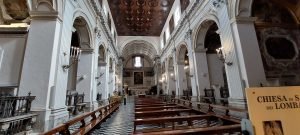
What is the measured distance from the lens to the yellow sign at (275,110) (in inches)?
43.3

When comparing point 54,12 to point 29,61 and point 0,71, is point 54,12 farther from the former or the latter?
point 0,71

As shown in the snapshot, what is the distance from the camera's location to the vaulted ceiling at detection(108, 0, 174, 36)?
13719 millimetres

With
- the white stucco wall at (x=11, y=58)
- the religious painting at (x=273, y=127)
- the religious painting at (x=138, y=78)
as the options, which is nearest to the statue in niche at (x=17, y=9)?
the white stucco wall at (x=11, y=58)

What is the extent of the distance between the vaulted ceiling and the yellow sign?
534 inches

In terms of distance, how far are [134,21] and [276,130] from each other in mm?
16908

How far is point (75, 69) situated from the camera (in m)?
8.42

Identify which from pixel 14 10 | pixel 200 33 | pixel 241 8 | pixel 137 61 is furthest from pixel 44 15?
pixel 137 61

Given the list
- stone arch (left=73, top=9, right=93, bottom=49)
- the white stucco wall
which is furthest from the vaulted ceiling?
the white stucco wall

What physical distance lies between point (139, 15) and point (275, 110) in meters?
15.6

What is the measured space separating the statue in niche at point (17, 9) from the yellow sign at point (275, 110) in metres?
7.52

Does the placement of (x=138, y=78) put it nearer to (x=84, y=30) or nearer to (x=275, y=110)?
(x=84, y=30)

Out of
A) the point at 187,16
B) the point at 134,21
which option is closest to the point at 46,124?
the point at 187,16

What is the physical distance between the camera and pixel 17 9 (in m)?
5.99

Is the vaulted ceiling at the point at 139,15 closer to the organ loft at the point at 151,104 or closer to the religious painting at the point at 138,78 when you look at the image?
the organ loft at the point at 151,104
